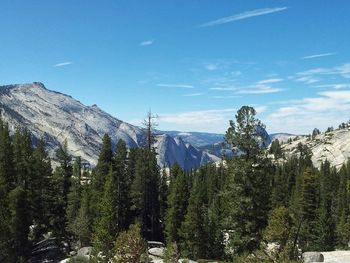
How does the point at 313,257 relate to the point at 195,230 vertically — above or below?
below

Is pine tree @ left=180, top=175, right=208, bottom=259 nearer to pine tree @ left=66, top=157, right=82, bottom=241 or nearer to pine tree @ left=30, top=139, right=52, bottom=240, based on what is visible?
pine tree @ left=66, top=157, right=82, bottom=241

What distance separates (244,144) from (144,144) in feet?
149

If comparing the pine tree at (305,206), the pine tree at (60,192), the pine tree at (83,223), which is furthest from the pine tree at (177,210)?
the pine tree at (305,206)

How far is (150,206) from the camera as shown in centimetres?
9125

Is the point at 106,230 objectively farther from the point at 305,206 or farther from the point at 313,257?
the point at 305,206

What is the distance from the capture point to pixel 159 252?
68125 millimetres

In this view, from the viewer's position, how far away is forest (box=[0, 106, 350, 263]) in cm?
4000

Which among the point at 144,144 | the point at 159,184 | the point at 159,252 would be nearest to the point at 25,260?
the point at 159,252

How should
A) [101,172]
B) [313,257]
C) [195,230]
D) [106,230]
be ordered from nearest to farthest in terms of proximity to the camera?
[106,230], [313,257], [195,230], [101,172]

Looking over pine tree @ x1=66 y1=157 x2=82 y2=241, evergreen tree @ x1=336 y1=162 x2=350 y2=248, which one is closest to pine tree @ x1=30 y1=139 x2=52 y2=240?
pine tree @ x1=66 y1=157 x2=82 y2=241

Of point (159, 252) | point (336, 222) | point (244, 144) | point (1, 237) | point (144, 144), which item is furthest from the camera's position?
point (336, 222)

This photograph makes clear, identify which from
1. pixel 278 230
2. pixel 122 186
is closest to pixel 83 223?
pixel 122 186

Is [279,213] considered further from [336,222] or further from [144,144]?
[336,222]

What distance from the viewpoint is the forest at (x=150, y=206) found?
40.0 meters
